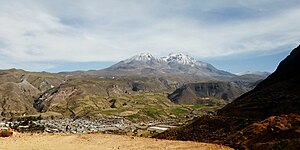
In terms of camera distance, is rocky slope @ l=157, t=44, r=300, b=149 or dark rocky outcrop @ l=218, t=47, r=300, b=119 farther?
dark rocky outcrop @ l=218, t=47, r=300, b=119

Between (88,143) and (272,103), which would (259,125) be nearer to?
(272,103)

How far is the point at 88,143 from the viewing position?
1468 inches

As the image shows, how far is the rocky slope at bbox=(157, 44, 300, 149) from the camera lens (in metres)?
31.7

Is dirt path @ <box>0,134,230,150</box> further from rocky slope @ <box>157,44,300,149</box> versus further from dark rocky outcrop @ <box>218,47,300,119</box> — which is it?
dark rocky outcrop @ <box>218,47,300,119</box>

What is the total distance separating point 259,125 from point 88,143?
17.1 meters

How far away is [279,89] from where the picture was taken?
57062mm

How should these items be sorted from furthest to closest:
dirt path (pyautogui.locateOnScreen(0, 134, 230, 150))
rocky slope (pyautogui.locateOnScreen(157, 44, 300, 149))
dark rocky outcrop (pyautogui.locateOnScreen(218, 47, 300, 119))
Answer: dark rocky outcrop (pyautogui.locateOnScreen(218, 47, 300, 119))
dirt path (pyautogui.locateOnScreen(0, 134, 230, 150))
rocky slope (pyautogui.locateOnScreen(157, 44, 300, 149))

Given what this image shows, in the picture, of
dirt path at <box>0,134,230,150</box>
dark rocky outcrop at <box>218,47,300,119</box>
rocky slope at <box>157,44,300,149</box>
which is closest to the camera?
rocky slope at <box>157,44,300,149</box>

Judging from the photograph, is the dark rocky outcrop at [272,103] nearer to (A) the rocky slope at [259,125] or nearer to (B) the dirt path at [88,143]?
(A) the rocky slope at [259,125]

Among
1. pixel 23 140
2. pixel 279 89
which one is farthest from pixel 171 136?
pixel 279 89

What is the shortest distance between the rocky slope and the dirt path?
309cm

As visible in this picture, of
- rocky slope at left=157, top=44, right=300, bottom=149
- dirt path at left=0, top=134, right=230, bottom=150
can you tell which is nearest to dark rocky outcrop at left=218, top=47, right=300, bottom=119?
rocky slope at left=157, top=44, right=300, bottom=149

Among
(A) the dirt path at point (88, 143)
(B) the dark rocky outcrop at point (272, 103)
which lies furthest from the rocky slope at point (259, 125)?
(A) the dirt path at point (88, 143)

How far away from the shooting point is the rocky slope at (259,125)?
31669mm
